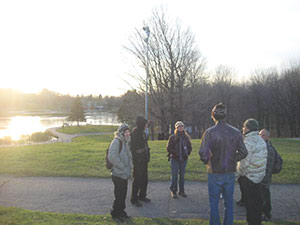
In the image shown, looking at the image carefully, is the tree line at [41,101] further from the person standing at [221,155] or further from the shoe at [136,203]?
the person standing at [221,155]

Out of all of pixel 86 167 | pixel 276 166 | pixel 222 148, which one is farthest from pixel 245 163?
pixel 86 167

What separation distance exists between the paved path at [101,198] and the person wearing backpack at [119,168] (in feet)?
1.19

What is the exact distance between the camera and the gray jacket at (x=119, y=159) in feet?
15.8

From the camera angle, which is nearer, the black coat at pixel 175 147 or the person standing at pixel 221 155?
the person standing at pixel 221 155

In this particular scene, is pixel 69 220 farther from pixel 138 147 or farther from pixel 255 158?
pixel 255 158

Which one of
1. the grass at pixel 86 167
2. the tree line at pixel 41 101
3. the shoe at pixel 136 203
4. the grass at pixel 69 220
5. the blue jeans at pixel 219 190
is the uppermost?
the tree line at pixel 41 101

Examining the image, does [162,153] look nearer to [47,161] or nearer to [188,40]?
[47,161]

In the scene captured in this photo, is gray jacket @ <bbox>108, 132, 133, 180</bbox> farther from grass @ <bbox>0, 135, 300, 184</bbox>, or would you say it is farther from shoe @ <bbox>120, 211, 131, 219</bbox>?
grass @ <bbox>0, 135, 300, 184</bbox>

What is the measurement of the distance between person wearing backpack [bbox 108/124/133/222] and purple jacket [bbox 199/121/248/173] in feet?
5.57

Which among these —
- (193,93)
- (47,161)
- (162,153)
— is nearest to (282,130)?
(193,93)

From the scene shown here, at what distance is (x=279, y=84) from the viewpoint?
43.9 m

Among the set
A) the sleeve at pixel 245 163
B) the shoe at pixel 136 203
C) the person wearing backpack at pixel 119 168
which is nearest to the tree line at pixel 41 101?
the shoe at pixel 136 203

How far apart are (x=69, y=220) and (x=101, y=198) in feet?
4.63

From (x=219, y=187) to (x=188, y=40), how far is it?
794 inches
